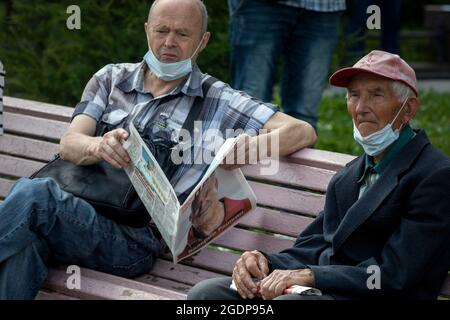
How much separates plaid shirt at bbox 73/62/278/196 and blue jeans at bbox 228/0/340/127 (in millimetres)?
1347

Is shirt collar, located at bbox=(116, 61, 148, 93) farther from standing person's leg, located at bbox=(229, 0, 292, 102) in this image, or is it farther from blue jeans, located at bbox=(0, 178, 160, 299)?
standing person's leg, located at bbox=(229, 0, 292, 102)

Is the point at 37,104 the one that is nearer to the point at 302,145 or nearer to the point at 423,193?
the point at 302,145

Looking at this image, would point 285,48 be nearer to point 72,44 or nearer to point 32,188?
point 72,44

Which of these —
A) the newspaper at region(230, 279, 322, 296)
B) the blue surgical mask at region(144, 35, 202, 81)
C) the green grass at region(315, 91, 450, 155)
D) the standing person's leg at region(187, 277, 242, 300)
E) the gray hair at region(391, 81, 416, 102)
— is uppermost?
the gray hair at region(391, 81, 416, 102)

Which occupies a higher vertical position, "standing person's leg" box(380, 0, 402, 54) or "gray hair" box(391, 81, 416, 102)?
"gray hair" box(391, 81, 416, 102)

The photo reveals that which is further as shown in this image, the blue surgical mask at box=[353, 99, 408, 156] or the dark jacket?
the blue surgical mask at box=[353, 99, 408, 156]

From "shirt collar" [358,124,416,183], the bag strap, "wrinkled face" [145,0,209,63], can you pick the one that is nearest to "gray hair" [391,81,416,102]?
"shirt collar" [358,124,416,183]

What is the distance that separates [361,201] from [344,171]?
26 cm

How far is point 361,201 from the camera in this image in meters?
4.32

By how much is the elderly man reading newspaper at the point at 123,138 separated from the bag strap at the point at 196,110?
0.04ft

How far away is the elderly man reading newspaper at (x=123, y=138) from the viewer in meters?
4.74

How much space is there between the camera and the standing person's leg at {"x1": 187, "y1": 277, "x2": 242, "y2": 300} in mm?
4391

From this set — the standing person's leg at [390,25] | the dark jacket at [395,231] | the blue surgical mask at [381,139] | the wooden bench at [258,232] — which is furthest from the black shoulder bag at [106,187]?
the standing person's leg at [390,25]
